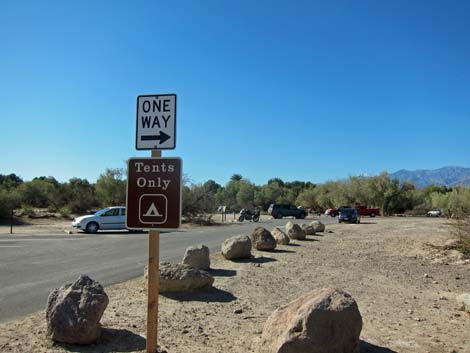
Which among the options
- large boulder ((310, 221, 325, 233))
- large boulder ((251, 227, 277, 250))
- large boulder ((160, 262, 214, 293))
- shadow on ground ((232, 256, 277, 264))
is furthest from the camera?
large boulder ((310, 221, 325, 233))

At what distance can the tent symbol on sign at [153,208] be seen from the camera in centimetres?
432

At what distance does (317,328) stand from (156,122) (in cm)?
285

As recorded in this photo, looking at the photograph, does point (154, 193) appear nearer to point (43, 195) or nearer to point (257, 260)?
point (257, 260)

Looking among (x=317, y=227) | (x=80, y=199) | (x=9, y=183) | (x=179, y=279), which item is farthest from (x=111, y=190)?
(x=179, y=279)

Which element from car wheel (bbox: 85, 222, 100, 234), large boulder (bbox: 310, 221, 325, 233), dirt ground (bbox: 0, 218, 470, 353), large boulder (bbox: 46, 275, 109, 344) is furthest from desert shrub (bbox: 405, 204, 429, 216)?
large boulder (bbox: 46, 275, 109, 344)

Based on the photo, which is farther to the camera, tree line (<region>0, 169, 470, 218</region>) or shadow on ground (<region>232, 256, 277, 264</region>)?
tree line (<region>0, 169, 470, 218</region>)

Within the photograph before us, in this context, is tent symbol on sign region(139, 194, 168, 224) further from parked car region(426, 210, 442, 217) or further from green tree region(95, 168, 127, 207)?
parked car region(426, 210, 442, 217)

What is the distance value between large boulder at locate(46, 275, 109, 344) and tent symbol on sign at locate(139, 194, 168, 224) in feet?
5.97

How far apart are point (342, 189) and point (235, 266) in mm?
72992

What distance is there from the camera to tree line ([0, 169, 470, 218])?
41.1 meters

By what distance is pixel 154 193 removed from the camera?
4.36 metres

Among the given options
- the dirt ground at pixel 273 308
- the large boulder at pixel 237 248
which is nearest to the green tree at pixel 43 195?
the dirt ground at pixel 273 308

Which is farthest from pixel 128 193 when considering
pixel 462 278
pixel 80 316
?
pixel 462 278

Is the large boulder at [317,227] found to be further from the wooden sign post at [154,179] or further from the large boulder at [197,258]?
the wooden sign post at [154,179]
